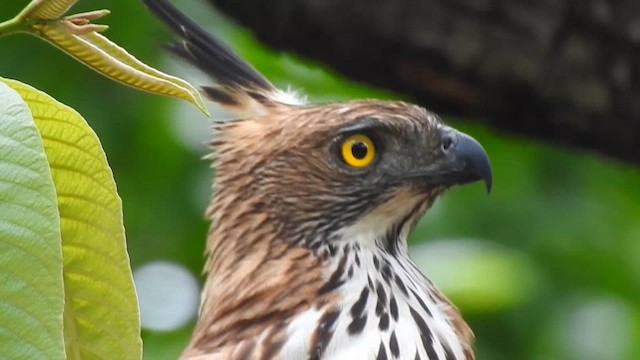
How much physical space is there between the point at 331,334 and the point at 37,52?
2.49 metres

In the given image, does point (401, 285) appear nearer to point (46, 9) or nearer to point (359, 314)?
point (359, 314)

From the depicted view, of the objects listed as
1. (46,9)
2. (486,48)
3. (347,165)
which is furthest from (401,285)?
(46,9)

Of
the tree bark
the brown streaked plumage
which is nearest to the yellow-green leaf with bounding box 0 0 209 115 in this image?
the brown streaked plumage

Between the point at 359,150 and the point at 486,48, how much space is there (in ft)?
3.76

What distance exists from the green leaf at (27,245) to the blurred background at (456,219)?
3.43 meters

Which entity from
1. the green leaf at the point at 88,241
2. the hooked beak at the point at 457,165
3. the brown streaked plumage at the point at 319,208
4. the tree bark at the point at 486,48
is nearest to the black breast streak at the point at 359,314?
the brown streaked plumage at the point at 319,208

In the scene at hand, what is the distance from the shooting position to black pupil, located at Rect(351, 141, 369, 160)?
3543 millimetres

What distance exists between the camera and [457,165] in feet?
11.4

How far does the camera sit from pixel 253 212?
11.6 ft

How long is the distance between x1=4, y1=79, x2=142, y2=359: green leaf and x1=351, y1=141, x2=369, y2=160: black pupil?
1.98 meters

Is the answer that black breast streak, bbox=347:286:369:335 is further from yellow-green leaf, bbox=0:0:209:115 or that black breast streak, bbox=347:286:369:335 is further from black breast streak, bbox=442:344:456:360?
yellow-green leaf, bbox=0:0:209:115

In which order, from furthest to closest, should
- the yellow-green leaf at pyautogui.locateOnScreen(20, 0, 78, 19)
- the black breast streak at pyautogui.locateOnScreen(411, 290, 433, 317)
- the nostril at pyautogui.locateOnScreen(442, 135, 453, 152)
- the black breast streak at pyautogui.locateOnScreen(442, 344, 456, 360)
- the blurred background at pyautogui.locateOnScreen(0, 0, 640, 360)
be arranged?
1. the blurred background at pyautogui.locateOnScreen(0, 0, 640, 360)
2. the nostril at pyautogui.locateOnScreen(442, 135, 453, 152)
3. the black breast streak at pyautogui.locateOnScreen(411, 290, 433, 317)
4. the black breast streak at pyautogui.locateOnScreen(442, 344, 456, 360)
5. the yellow-green leaf at pyautogui.locateOnScreen(20, 0, 78, 19)

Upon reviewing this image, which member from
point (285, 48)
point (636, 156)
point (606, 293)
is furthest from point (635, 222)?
point (285, 48)

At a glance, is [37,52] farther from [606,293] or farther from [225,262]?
[606,293]
